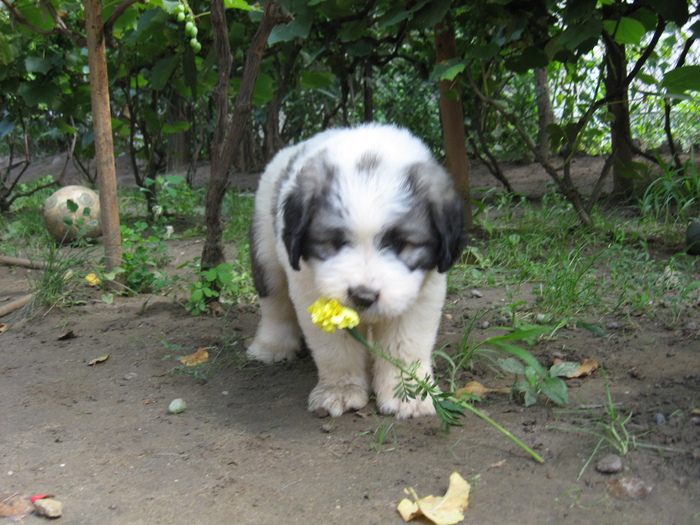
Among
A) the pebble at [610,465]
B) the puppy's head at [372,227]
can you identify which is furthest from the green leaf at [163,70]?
the pebble at [610,465]

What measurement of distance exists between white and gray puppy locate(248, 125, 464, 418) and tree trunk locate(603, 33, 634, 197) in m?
2.50

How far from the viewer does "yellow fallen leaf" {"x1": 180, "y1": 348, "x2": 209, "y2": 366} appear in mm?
3613

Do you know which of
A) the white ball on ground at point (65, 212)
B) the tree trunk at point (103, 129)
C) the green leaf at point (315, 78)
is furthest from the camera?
the white ball on ground at point (65, 212)

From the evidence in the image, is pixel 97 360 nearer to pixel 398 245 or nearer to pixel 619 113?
pixel 398 245

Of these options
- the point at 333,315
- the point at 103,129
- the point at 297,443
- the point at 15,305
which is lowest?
the point at 297,443

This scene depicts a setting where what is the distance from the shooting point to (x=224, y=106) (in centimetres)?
390

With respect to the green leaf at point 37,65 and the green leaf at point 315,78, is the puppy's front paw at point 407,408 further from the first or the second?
the green leaf at point 37,65

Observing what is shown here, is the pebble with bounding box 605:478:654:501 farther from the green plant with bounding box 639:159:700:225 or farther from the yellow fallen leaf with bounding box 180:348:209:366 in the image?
the green plant with bounding box 639:159:700:225

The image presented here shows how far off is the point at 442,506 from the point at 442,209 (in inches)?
44.7

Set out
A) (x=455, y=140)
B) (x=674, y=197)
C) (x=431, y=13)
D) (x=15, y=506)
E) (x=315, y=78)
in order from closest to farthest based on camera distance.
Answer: (x=15, y=506) < (x=431, y=13) < (x=455, y=140) < (x=674, y=197) < (x=315, y=78)

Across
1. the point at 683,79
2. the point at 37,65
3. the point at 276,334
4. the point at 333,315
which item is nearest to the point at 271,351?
the point at 276,334

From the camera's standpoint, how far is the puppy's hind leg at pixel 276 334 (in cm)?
373

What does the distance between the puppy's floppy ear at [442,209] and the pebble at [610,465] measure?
92 cm

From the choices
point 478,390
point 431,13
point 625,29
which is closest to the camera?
point 478,390
